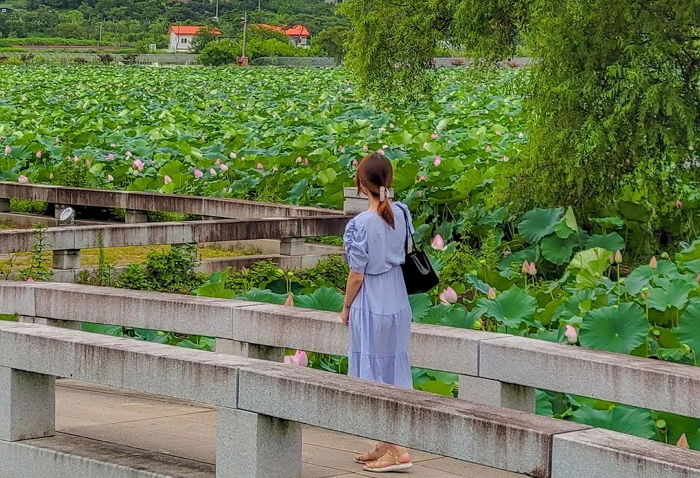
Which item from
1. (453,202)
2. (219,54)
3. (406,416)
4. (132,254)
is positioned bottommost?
(132,254)

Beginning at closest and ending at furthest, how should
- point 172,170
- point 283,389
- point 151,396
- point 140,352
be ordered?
point 283,389, point 140,352, point 151,396, point 172,170

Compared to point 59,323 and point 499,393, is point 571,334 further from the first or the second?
point 59,323

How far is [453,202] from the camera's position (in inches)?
647

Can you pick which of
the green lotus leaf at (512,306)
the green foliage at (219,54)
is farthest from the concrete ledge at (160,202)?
the green foliage at (219,54)

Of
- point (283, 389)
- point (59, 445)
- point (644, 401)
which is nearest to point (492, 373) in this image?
point (644, 401)

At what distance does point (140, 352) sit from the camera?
6.20 m

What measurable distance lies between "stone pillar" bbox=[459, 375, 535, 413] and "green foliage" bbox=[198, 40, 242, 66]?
87797mm

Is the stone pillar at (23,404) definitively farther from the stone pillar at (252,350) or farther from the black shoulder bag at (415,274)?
the black shoulder bag at (415,274)

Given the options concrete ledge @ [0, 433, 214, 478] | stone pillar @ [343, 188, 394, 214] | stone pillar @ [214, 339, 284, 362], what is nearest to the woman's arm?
concrete ledge @ [0, 433, 214, 478]

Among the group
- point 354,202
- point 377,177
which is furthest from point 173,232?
point 377,177

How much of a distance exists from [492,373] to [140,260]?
9177 mm

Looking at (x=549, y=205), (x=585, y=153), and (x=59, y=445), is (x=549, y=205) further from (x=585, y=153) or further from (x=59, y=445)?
(x=59, y=445)

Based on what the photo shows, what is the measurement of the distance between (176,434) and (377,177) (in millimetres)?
1725

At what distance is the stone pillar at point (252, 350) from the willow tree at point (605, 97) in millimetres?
7271
